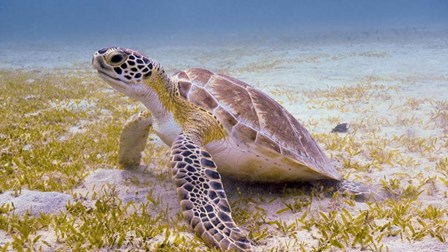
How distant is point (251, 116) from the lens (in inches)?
136

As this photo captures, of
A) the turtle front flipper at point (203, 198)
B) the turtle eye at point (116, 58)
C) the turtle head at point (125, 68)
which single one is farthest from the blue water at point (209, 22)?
the turtle front flipper at point (203, 198)

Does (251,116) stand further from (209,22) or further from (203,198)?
(209,22)

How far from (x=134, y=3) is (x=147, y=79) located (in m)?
167

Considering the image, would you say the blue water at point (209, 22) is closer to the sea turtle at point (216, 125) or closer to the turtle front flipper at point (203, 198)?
the sea turtle at point (216, 125)

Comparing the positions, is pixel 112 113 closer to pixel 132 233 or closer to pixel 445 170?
pixel 132 233

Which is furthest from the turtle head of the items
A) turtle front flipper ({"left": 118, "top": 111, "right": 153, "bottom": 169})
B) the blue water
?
the blue water

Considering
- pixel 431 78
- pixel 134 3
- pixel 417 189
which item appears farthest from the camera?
pixel 134 3

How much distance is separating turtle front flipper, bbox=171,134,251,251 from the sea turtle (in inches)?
0.4

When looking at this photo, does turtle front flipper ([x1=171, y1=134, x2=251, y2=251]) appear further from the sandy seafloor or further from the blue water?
the blue water

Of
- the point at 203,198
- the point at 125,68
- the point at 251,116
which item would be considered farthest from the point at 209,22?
the point at 203,198

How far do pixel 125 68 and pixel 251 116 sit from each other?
1.45 metres

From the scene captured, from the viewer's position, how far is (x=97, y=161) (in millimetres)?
4395

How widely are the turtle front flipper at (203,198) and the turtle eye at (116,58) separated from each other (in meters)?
1.10

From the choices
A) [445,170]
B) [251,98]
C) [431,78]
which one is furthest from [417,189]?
[431,78]
